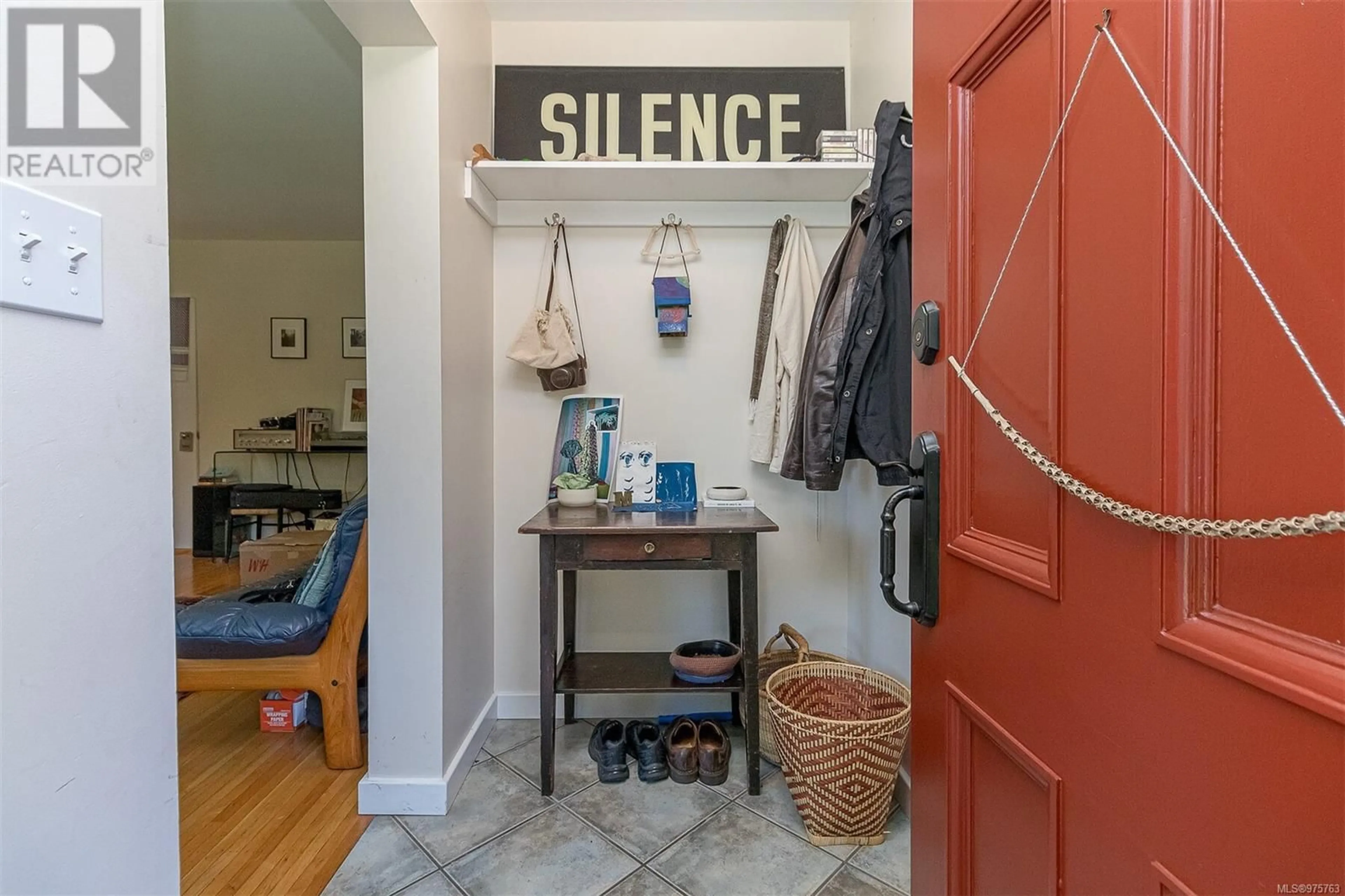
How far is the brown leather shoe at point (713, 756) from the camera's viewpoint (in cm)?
166

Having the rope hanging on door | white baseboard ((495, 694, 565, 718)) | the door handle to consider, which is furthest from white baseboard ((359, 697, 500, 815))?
the rope hanging on door

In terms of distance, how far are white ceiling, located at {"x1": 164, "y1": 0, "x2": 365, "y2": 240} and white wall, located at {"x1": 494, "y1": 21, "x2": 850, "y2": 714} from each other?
2.70 ft

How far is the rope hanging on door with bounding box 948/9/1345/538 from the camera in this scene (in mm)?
316

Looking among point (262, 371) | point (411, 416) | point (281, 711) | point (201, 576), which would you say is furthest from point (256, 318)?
point (411, 416)

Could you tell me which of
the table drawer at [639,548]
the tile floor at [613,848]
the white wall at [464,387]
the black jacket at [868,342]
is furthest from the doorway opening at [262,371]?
the black jacket at [868,342]

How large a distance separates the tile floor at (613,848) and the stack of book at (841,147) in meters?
1.84

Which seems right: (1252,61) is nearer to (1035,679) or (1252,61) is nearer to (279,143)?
(1035,679)

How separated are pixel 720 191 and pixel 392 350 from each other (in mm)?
1180

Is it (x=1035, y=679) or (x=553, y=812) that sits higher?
(x=1035, y=679)

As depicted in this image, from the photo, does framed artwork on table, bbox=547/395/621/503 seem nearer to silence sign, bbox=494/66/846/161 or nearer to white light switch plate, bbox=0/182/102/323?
silence sign, bbox=494/66/846/161

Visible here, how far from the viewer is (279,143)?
9.76 ft

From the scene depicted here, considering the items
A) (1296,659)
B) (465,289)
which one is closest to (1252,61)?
(1296,659)

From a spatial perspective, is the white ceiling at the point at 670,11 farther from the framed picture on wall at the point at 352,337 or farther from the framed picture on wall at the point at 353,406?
the framed picture on wall at the point at 353,406
